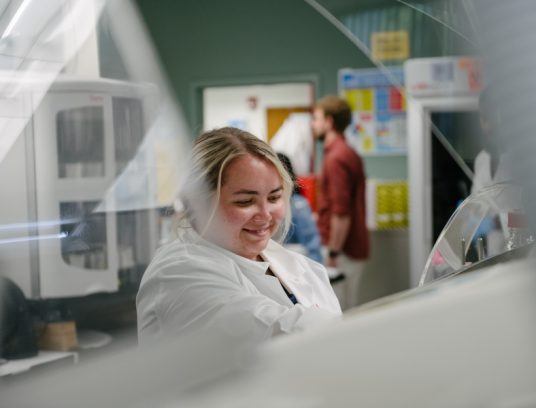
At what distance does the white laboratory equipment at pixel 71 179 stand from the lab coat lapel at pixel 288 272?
17 cm

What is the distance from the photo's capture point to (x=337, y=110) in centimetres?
220

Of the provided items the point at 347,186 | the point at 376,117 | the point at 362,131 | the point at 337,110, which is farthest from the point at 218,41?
the point at 376,117

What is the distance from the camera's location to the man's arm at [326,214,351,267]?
187cm

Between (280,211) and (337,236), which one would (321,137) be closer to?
(337,236)

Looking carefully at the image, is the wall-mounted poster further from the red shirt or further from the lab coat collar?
the lab coat collar

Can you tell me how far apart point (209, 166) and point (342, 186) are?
1.26 metres

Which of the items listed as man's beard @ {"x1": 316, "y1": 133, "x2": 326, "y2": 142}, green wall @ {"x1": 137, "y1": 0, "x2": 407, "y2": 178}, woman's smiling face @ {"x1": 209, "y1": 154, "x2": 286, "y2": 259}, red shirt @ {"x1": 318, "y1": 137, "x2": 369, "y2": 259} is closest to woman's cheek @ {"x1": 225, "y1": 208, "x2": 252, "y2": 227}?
woman's smiling face @ {"x1": 209, "y1": 154, "x2": 286, "y2": 259}

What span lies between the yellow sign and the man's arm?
0.49 metres

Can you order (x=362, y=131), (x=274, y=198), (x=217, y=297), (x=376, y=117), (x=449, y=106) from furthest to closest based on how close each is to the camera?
1. (x=376, y=117)
2. (x=362, y=131)
3. (x=449, y=106)
4. (x=274, y=198)
5. (x=217, y=297)

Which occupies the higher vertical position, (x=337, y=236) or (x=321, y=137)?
(x=321, y=137)

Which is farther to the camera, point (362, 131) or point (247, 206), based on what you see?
point (362, 131)

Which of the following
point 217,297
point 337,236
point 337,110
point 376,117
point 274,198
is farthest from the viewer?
point 376,117

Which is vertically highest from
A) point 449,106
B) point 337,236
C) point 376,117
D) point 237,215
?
point 376,117

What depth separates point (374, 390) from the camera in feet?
2.29
